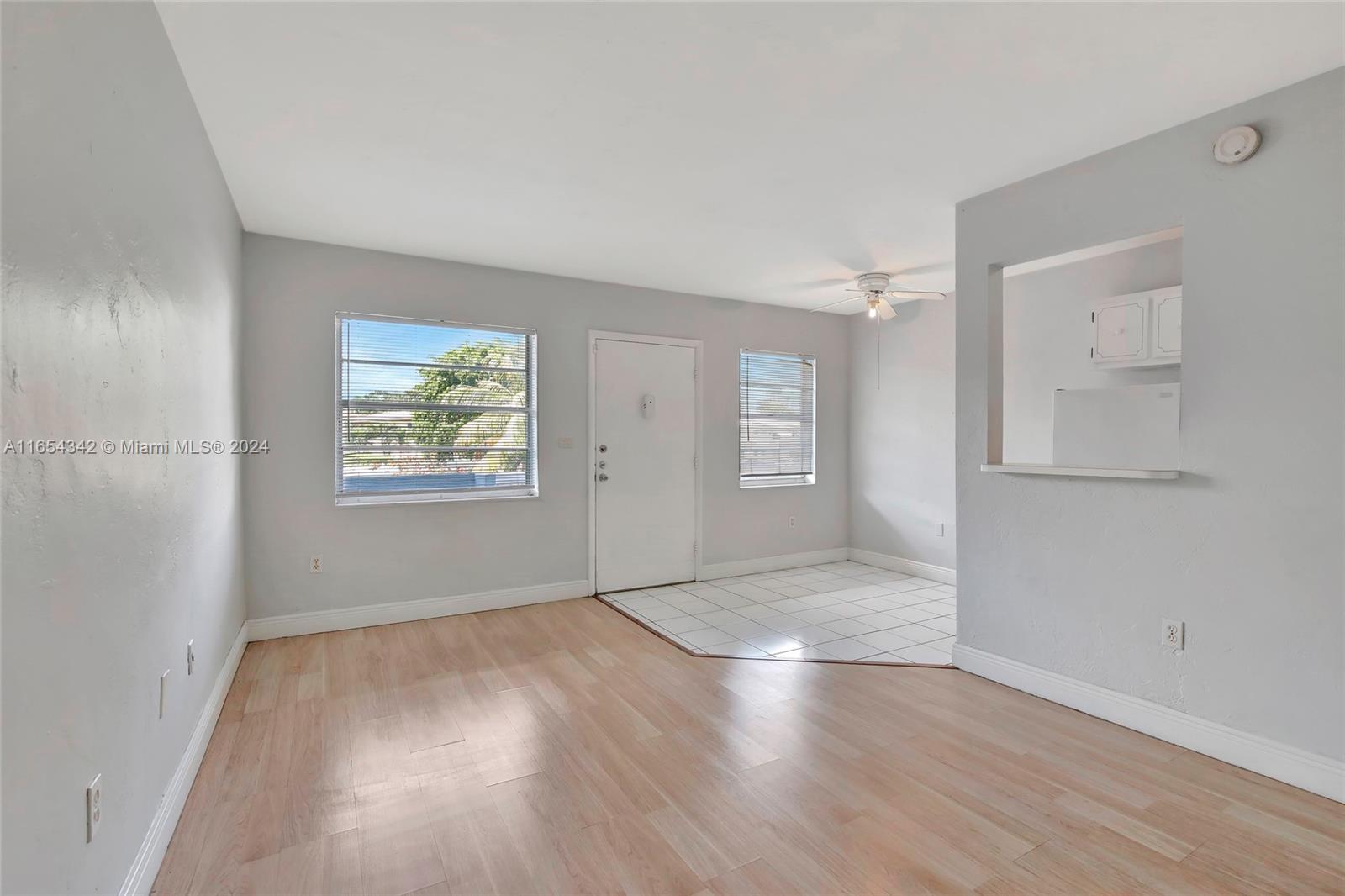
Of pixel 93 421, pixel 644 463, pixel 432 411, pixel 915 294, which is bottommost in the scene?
pixel 644 463

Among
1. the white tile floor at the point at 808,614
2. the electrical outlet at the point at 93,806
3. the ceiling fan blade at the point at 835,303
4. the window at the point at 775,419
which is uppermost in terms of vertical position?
the ceiling fan blade at the point at 835,303

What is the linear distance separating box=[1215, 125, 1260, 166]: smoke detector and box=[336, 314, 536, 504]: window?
12.4ft

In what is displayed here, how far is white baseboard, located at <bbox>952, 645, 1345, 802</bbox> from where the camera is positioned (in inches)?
85.4

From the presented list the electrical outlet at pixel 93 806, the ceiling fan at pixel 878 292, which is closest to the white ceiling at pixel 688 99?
the ceiling fan at pixel 878 292

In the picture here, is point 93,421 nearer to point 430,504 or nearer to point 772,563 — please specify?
point 430,504

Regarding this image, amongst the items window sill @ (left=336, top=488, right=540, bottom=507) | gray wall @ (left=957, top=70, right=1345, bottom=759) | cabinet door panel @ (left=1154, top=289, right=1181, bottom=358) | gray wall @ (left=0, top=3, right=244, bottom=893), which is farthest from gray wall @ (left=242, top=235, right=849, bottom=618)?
cabinet door panel @ (left=1154, top=289, right=1181, bottom=358)

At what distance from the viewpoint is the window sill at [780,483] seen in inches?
224

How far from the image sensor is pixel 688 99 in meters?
2.27

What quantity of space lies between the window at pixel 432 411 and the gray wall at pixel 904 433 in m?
3.22

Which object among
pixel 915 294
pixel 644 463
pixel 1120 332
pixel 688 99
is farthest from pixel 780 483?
pixel 688 99

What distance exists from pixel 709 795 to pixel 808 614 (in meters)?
2.35

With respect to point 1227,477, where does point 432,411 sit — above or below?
above

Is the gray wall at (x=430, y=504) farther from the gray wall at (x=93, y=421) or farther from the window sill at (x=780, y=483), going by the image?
the gray wall at (x=93, y=421)

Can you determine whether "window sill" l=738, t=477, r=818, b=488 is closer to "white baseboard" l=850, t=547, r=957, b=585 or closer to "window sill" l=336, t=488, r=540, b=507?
"white baseboard" l=850, t=547, r=957, b=585
